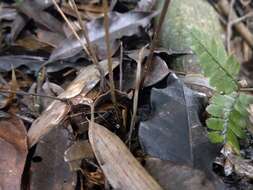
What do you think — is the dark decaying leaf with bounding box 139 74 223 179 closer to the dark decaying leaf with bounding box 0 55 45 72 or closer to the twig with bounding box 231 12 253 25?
the dark decaying leaf with bounding box 0 55 45 72

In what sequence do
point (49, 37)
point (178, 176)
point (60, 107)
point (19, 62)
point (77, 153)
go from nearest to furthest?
1. point (178, 176)
2. point (77, 153)
3. point (60, 107)
4. point (19, 62)
5. point (49, 37)

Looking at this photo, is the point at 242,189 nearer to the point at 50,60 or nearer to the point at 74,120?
the point at 74,120

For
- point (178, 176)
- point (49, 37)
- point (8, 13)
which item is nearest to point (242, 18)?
point (49, 37)

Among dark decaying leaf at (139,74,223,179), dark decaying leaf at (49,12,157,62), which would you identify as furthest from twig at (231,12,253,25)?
dark decaying leaf at (139,74,223,179)

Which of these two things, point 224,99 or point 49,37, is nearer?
point 224,99

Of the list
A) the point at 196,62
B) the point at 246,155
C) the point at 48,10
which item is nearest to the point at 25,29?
the point at 48,10

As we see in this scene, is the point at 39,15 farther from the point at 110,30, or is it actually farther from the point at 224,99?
the point at 224,99

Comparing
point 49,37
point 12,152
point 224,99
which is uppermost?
point 224,99
